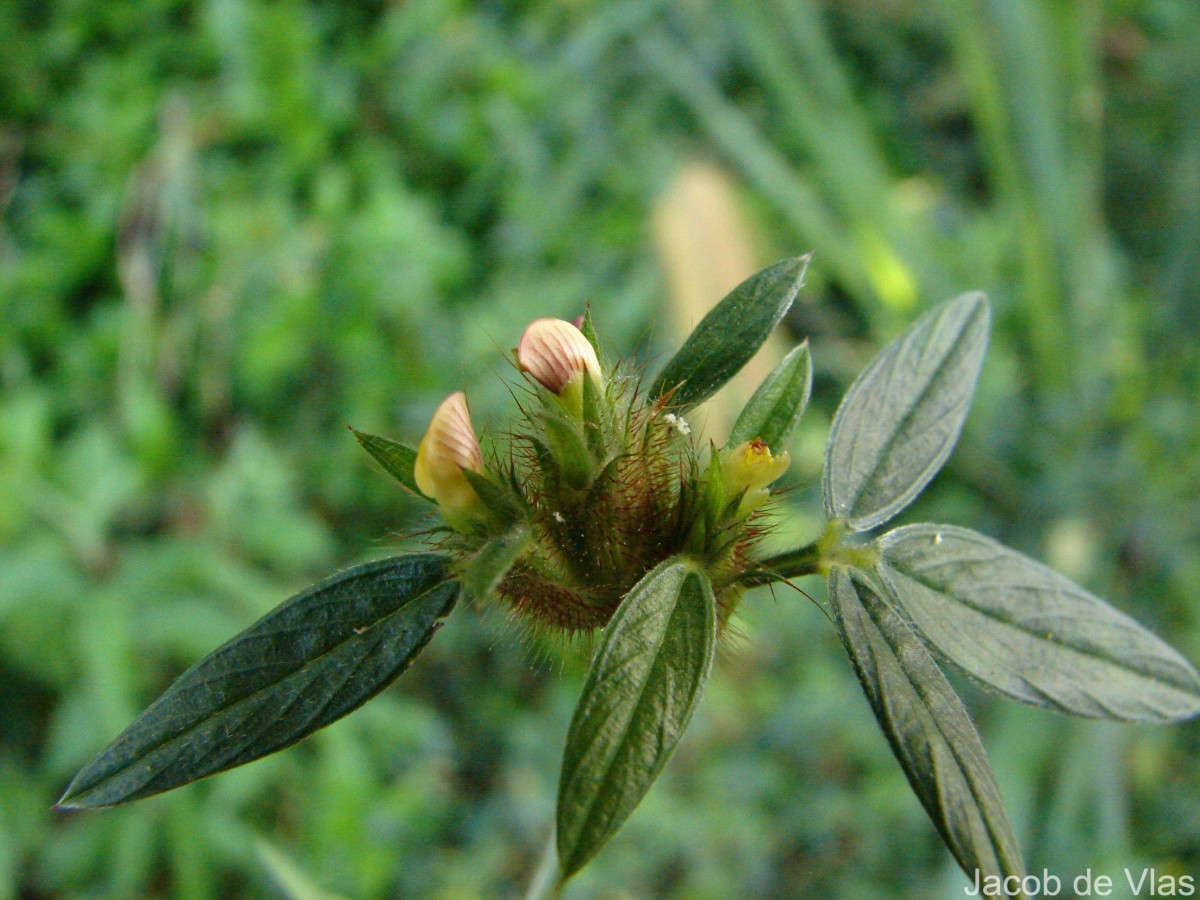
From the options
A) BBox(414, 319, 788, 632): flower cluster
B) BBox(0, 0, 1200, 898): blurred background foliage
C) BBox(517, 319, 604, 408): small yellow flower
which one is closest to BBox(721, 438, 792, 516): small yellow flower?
BBox(414, 319, 788, 632): flower cluster

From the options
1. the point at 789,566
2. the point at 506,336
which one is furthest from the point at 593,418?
the point at 506,336

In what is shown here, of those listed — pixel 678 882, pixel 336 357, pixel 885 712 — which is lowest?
pixel 678 882

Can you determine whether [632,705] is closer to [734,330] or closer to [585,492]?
[585,492]

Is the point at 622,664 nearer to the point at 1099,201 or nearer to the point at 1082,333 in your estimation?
the point at 1082,333

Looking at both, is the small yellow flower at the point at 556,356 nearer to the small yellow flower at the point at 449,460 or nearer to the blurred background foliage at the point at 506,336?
the small yellow flower at the point at 449,460

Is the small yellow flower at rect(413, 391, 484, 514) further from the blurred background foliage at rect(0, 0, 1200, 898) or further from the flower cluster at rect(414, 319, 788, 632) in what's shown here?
the blurred background foliage at rect(0, 0, 1200, 898)

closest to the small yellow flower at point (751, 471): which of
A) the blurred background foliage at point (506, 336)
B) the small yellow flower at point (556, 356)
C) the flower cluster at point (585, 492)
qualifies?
the flower cluster at point (585, 492)

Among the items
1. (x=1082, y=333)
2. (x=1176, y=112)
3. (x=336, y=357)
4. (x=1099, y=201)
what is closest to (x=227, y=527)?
(x=336, y=357)

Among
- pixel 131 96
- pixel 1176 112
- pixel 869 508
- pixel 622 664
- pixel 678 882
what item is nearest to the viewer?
pixel 622 664
